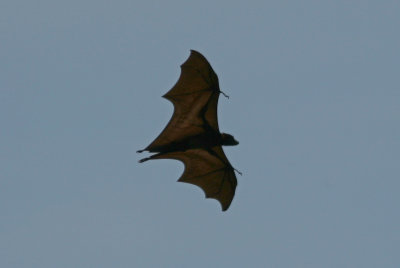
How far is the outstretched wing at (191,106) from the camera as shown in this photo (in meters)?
39.6

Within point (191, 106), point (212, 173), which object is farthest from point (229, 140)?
point (212, 173)

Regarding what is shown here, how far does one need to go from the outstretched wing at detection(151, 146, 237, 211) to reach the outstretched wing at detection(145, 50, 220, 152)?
6.27ft

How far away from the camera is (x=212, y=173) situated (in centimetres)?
4334

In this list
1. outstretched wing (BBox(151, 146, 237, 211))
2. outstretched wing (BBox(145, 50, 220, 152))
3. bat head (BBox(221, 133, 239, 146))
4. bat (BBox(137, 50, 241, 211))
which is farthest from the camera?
outstretched wing (BBox(151, 146, 237, 211))

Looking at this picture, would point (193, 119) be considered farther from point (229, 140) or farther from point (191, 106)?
point (229, 140)

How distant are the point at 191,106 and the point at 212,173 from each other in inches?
160

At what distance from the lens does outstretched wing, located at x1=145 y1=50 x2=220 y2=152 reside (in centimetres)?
3956

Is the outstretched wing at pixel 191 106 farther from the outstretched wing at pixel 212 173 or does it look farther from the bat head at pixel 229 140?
the outstretched wing at pixel 212 173

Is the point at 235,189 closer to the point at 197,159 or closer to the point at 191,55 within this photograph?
the point at 197,159

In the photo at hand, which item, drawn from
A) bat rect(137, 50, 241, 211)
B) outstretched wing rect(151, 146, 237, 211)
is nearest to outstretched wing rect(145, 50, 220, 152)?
bat rect(137, 50, 241, 211)

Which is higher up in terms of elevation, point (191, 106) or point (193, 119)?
point (191, 106)

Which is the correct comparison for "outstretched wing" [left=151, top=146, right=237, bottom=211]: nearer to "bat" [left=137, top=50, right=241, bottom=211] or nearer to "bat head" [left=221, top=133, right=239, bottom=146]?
"bat" [left=137, top=50, right=241, bottom=211]

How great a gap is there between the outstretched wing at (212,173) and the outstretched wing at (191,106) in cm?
191

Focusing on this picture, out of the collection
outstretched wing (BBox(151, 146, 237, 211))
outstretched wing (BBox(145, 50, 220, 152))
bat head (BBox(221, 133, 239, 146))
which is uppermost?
outstretched wing (BBox(145, 50, 220, 152))
